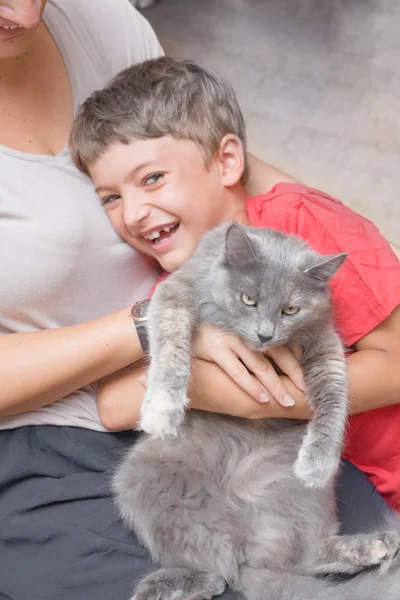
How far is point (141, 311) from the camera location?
1.58m

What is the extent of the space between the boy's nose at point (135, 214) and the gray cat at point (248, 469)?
7.0 inches

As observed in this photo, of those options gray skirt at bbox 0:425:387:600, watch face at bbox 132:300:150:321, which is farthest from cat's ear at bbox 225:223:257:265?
gray skirt at bbox 0:425:387:600

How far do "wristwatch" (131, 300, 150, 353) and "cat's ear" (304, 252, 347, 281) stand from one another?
0.39 meters

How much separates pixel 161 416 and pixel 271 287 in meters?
0.35

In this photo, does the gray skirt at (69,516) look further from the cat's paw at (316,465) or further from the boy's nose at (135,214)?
the boy's nose at (135,214)

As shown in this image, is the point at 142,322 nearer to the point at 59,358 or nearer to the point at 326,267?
the point at 59,358

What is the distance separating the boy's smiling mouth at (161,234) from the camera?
167cm

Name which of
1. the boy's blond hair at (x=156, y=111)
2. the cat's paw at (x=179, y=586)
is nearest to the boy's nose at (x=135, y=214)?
the boy's blond hair at (x=156, y=111)

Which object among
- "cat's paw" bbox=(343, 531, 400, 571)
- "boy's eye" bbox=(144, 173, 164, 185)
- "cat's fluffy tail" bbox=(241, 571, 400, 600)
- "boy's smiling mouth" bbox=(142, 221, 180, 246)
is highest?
"boy's eye" bbox=(144, 173, 164, 185)

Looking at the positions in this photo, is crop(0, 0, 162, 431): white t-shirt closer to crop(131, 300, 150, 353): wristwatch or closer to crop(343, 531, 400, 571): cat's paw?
crop(131, 300, 150, 353): wristwatch

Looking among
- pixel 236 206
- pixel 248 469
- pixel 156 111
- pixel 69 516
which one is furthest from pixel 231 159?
pixel 69 516

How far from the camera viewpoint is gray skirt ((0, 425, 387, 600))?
1.43m

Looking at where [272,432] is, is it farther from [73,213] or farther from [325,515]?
[73,213]

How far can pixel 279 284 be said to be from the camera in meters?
1.40
